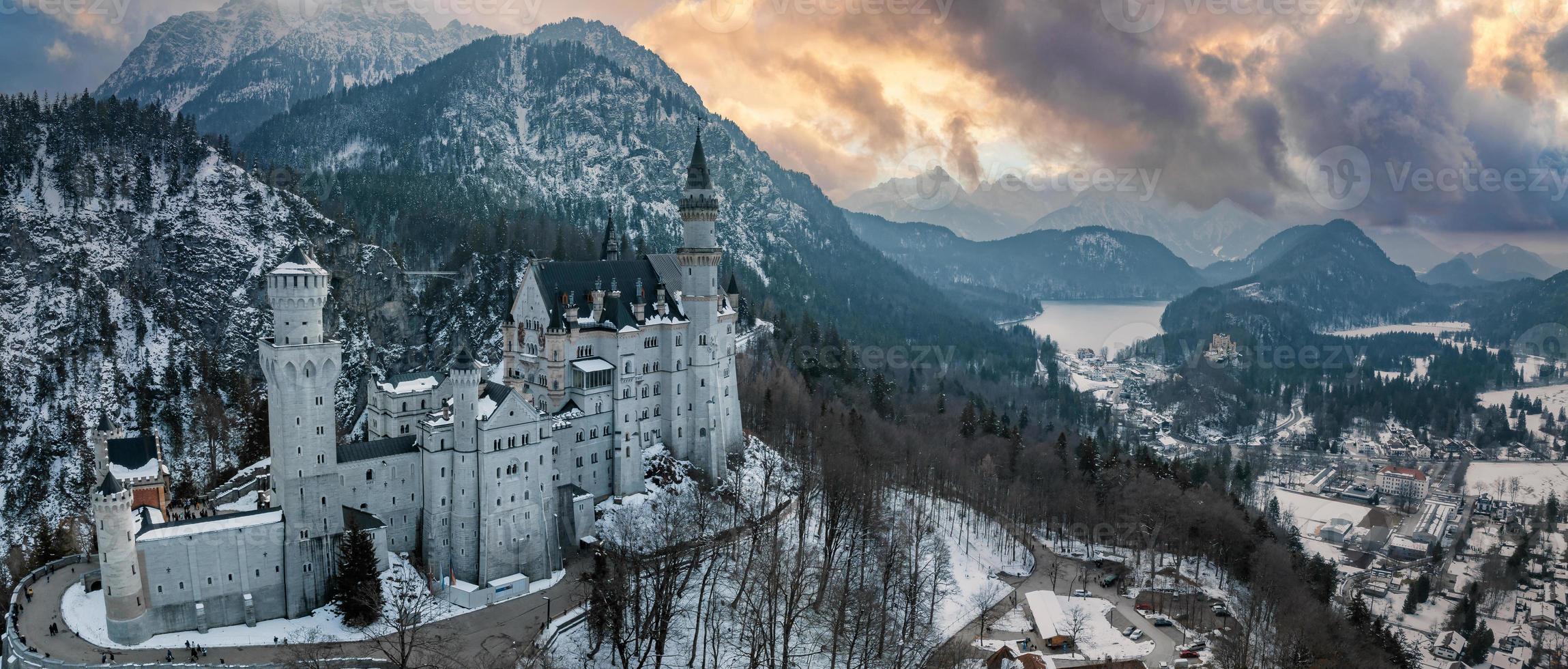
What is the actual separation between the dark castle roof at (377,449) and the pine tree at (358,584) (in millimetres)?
5104

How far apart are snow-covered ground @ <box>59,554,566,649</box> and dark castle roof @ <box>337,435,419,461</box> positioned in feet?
25.3

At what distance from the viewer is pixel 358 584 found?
5059 cm

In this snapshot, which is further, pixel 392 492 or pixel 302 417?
pixel 392 492

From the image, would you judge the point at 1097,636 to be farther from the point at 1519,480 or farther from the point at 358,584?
the point at 1519,480

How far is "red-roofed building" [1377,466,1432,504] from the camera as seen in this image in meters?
130

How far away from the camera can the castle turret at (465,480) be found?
56.8 m

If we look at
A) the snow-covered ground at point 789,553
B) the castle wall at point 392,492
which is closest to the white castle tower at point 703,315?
the snow-covered ground at point 789,553

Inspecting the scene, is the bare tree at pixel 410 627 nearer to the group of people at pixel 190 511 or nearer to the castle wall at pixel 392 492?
the castle wall at pixel 392 492

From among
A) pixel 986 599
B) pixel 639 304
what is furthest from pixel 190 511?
pixel 986 599

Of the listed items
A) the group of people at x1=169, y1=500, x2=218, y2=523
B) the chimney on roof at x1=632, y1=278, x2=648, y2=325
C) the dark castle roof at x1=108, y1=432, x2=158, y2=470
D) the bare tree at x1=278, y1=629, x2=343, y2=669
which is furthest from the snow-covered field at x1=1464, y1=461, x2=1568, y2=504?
the dark castle roof at x1=108, y1=432, x2=158, y2=470

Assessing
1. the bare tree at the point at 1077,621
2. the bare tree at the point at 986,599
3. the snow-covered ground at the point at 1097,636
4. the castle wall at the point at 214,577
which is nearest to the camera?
the castle wall at the point at 214,577

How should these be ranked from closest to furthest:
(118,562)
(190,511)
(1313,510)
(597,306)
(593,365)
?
(118,562)
(190,511)
(593,365)
(597,306)
(1313,510)

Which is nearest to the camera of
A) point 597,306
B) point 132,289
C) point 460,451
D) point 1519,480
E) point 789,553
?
point 460,451

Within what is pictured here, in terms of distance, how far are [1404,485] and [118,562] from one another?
160 m
